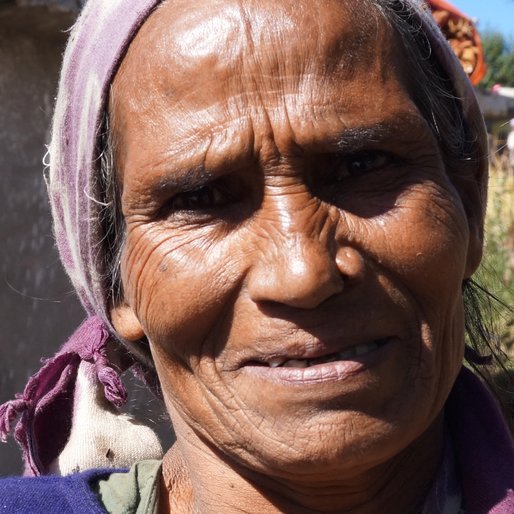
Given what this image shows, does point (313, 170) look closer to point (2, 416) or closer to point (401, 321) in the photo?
point (401, 321)

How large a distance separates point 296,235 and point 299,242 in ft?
0.06

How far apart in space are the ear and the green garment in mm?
A: 318

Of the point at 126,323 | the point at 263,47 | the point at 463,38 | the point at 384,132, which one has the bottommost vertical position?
the point at 126,323

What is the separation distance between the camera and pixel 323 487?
6.00ft

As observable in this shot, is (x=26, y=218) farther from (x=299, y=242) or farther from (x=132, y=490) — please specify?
(x=299, y=242)

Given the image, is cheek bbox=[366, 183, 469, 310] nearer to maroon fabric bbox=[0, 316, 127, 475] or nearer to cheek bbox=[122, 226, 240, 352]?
cheek bbox=[122, 226, 240, 352]

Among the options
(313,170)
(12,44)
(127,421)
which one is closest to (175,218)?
(313,170)

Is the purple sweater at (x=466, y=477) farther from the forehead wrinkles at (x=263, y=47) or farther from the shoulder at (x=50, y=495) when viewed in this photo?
the forehead wrinkles at (x=263, y=47)

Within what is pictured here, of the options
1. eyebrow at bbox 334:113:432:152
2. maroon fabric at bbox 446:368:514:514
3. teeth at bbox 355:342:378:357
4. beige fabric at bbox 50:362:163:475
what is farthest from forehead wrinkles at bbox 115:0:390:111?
beige fabric at bbox 50:362:163:475

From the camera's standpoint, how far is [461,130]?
2006mm

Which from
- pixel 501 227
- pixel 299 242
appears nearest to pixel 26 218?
pixel 299 242

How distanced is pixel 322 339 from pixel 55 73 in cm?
309

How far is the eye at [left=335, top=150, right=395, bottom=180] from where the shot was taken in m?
1.76

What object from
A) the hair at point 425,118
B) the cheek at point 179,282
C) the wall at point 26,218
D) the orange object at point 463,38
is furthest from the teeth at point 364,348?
the wall at point 26,218
